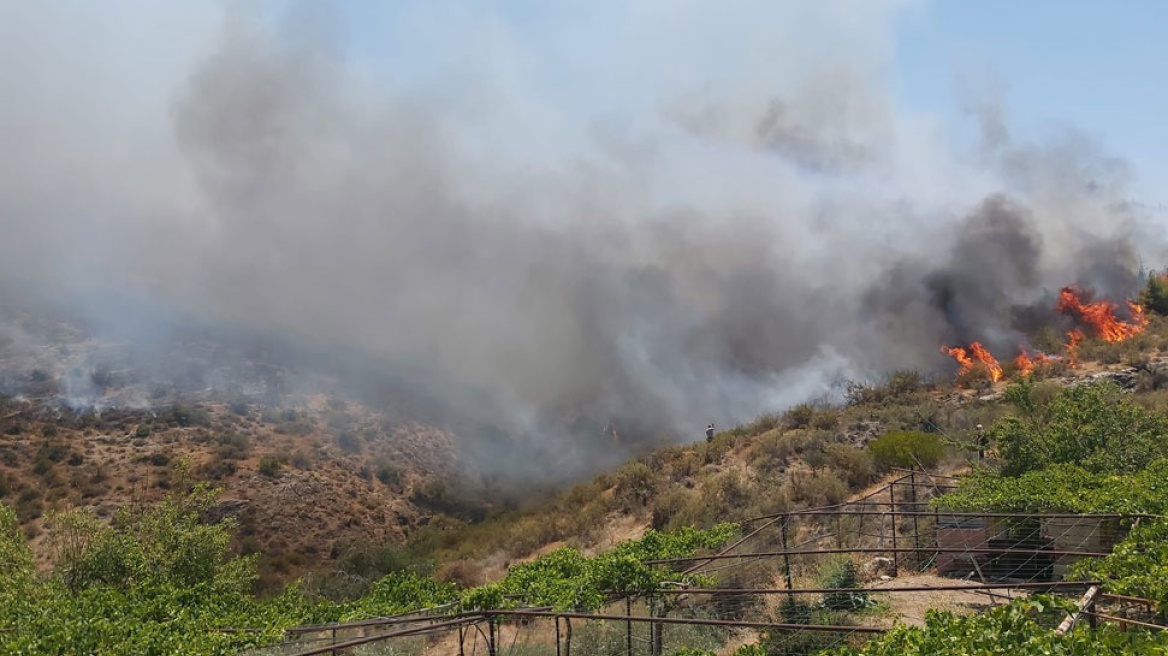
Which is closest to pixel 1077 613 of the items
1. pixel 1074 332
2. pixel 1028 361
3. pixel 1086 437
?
pixel 1086 437

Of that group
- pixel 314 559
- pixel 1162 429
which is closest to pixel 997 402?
pixel 1162 429

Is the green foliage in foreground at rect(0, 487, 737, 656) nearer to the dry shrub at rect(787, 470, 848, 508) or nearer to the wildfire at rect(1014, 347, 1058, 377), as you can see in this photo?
the dry shrub at rect(787, 470, 848, 508)

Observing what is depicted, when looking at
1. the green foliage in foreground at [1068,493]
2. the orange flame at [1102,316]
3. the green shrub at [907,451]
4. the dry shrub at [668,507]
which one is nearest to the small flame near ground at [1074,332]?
the orange flame at [1102,316]

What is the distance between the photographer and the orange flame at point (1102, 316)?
4794cm

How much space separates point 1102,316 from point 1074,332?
3196 mm

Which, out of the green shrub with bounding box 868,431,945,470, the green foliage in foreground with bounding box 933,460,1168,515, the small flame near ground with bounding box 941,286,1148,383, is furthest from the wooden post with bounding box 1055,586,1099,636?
the small flame near ground with bounding box 941,286,1148,383

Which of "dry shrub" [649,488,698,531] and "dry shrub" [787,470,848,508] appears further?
"dry shrub" [649,488,698,531]

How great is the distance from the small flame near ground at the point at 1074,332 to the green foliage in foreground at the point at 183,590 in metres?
34.4

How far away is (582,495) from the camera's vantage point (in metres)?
39.8

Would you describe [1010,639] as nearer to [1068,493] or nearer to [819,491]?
[1068,493]

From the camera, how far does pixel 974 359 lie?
159ft

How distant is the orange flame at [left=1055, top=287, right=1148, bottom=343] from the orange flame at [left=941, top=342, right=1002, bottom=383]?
4.60 metres

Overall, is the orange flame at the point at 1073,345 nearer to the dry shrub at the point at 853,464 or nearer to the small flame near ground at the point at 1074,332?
the small flame near ground at the point at 1074,332

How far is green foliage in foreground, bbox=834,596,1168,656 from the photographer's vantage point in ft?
19.0
